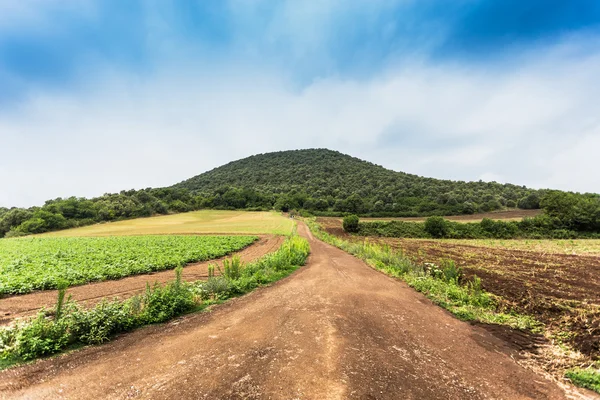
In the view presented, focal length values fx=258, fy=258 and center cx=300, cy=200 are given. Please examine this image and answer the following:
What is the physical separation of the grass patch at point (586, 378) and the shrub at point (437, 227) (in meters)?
51.6

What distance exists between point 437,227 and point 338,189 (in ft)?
217

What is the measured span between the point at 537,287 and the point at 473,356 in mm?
10142

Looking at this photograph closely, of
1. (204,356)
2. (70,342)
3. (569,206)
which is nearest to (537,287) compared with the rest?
(204,356)

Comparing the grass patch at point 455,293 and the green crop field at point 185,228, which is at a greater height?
the grass patch at point 455,293

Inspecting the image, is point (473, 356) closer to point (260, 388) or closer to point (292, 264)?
point (260, 388)

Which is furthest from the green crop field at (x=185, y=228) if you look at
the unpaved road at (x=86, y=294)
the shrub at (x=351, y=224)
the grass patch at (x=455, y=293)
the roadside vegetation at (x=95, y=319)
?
the roadside vegetation at (x=95, y=319)

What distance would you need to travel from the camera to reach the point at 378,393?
5137mm

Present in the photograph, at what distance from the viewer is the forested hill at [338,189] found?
81.6 meters

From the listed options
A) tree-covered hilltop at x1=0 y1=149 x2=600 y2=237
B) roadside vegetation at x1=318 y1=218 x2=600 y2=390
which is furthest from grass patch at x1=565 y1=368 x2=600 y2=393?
tree-covered hilltop at x1=0 y1=149 x2=600 y2=237

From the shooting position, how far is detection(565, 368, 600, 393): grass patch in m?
5.58

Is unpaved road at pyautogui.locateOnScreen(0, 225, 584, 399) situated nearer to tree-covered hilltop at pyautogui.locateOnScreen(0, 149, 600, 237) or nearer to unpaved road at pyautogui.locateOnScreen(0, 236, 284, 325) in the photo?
unpaved road at pyautogui.locateOnScreen(0, 236, 284, 325)

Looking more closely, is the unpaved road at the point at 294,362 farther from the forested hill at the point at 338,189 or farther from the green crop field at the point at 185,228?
the forested hill at the point at 338,189

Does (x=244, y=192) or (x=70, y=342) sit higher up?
(x=244, y=192)

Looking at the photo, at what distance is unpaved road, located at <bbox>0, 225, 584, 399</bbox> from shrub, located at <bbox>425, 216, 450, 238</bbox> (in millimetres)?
48367
